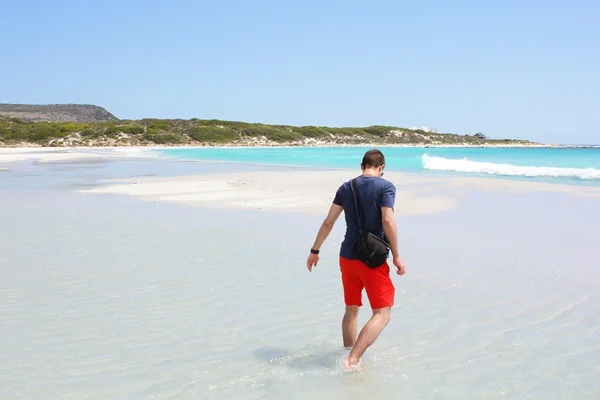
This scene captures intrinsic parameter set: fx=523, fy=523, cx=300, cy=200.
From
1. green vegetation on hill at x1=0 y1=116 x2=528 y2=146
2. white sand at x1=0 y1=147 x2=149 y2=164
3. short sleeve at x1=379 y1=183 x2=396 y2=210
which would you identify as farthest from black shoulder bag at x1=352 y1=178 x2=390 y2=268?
green vegetation on hill at x1=0 y1=116 x2=528 y2=146

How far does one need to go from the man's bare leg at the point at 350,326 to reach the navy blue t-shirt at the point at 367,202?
53 cm

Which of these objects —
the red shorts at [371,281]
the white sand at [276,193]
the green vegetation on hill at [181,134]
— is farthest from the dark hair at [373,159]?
the green vegetation on hill at [181,134]

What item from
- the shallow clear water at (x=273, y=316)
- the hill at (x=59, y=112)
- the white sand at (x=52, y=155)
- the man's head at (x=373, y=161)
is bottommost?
the shallow clear water at (x=273, y=316)

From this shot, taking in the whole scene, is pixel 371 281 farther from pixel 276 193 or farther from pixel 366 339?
pixel 276 193

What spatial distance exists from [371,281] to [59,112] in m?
156

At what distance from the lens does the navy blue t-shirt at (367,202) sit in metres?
3.80

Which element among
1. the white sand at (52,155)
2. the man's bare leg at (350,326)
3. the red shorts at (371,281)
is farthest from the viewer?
the white sand at (52,155)

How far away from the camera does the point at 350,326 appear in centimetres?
430

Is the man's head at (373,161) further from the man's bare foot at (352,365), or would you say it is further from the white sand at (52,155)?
the white sand at (52,155)

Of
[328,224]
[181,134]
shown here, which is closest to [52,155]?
[328,224]

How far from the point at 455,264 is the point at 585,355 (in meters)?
2.90

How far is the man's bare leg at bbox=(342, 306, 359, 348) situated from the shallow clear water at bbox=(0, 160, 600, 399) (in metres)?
0.15

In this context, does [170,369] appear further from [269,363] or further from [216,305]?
[216,305]

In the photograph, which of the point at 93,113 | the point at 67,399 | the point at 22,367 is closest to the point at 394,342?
the point at 67,399
